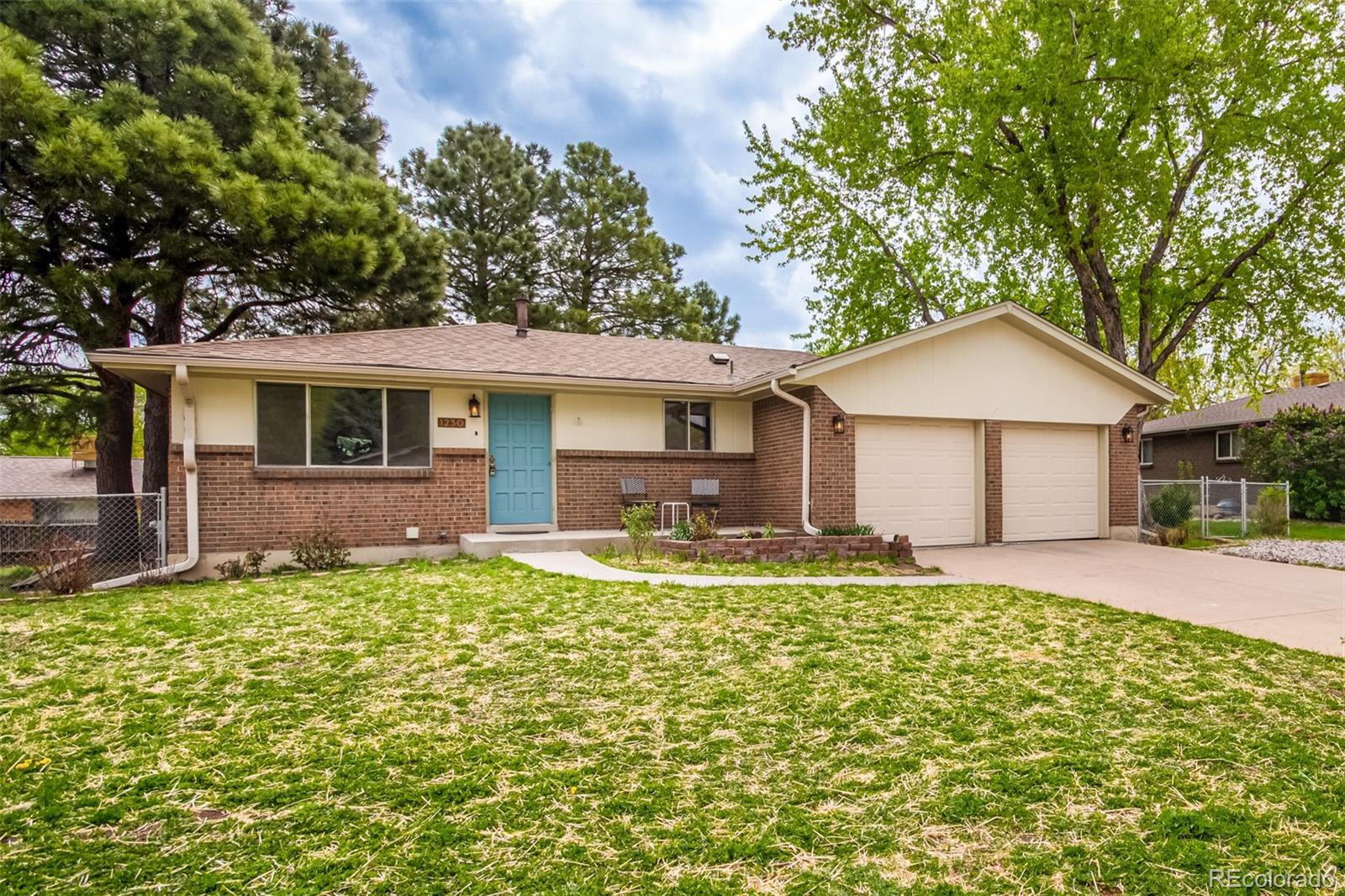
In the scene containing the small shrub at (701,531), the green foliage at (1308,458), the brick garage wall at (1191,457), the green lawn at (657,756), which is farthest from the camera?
the brick garage wall at (1191,457)

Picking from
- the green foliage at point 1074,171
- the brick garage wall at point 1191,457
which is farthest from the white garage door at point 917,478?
the brick garage wall at point 1191,457

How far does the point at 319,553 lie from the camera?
8.86 m

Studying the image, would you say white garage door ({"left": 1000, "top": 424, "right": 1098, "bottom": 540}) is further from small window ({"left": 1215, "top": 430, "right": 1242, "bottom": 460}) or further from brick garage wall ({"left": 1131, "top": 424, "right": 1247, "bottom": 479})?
small window ({"left": 1215, "top": 430, "right": 1242, "bottom": 460})

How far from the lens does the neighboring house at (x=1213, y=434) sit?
2098 centimetres

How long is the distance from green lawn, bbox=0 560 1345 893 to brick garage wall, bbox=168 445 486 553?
3.27 meters

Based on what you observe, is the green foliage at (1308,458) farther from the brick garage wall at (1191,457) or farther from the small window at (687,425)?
the small window at (687,425)

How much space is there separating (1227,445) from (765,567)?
2135 cm

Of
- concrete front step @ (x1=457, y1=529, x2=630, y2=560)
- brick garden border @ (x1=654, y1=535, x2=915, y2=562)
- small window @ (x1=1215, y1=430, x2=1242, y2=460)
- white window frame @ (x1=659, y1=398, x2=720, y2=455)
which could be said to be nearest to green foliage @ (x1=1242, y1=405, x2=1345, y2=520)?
small window @ (x1=1215, y1=430, x2=1242, y2=460)

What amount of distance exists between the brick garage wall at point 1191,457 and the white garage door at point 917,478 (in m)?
14.9

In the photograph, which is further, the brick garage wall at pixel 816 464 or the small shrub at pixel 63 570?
the brick garage wall at pixel 816 464

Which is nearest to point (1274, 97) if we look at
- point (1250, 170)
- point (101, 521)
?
point (1250, 170)

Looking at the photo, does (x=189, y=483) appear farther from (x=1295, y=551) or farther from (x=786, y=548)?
(x=1295, y=551)

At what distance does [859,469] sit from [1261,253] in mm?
11596

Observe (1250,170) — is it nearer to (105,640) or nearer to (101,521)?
(105,640)
